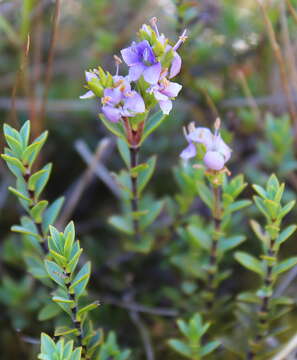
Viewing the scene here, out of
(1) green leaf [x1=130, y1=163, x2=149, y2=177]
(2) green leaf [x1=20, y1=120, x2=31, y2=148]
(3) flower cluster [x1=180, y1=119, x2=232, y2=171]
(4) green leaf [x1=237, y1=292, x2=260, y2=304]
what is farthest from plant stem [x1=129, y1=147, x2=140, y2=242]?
(4) green leaf [x1=237, y1=292, x2=260, y2=304]

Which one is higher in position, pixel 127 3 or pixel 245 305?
pixel 127 3

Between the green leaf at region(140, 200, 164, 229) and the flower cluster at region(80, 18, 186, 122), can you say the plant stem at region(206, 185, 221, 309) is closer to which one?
the green leaf at region(140, 200, 164, 229)

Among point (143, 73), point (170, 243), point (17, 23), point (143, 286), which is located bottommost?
point (143, 286)

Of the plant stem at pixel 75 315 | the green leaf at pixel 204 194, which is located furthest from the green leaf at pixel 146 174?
the plant stem at pixel 75 315

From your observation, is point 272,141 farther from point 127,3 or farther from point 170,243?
point 127,3

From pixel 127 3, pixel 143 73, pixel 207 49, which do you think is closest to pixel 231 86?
pixel 207 49

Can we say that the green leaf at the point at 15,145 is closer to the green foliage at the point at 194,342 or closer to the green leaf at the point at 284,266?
the green foliage at the point at 194,342
